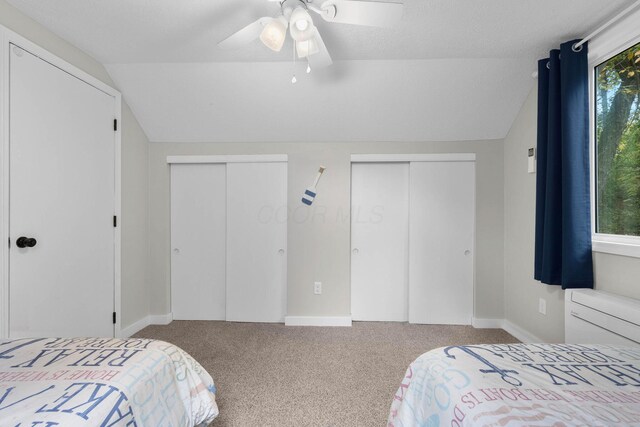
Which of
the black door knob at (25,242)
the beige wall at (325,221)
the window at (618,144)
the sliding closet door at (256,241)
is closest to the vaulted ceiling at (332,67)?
the beige wall at (325,221)

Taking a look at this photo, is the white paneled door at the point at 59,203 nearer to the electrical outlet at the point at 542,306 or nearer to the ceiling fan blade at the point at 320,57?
the ceiling fan blade at the point at 320,57

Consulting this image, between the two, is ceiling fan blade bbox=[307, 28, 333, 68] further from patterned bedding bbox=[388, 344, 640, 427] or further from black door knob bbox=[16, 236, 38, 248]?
black door knob bbox=[16, 236, 38, 248]

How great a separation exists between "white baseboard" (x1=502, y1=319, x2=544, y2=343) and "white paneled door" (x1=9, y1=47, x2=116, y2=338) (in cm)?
361

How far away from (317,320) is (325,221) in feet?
3.34

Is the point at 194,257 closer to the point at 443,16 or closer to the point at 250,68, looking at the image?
the point at 250,68

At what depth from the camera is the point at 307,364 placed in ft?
6.68

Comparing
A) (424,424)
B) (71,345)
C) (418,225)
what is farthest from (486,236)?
(71,345)

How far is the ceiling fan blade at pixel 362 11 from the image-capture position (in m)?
1.24

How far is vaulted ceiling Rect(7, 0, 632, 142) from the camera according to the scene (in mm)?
1675

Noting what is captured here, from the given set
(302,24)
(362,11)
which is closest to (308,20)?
(302,24)

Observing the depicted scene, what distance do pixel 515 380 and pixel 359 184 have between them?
2168 millimetres

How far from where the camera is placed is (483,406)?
790mm

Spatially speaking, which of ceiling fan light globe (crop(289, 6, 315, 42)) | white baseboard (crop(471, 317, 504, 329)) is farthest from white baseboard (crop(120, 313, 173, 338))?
white baseboard (crop(471, 317, 504, 329))

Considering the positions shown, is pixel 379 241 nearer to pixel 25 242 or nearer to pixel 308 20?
pixel 308 20
